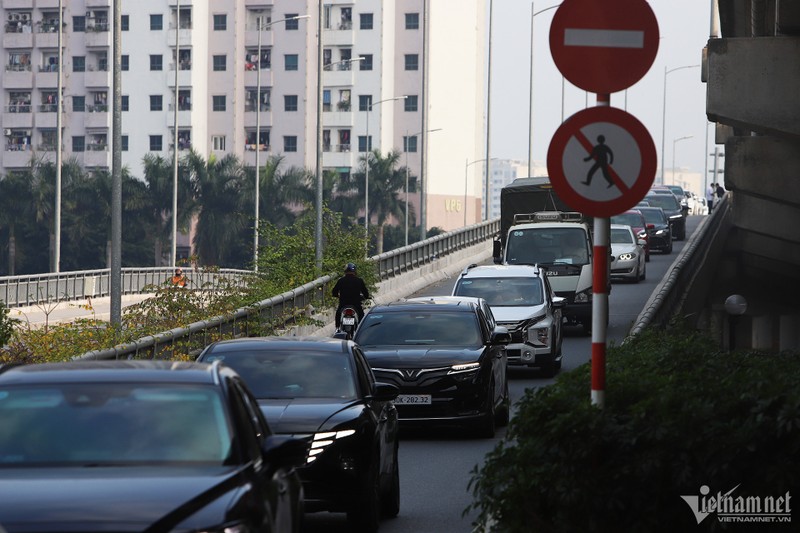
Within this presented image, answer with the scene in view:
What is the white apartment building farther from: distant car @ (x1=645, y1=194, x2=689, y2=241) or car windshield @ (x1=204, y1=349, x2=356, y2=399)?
car windshield @ (x1=204, y1=349, x2=356, y2=399)

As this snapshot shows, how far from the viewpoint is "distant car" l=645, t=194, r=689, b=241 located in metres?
65.2

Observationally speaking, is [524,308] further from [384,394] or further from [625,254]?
[625,254]

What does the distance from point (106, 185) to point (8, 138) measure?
16000 millimetres

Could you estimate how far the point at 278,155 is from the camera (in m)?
123

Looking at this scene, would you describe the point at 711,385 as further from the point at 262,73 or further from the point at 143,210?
the point at 262,73

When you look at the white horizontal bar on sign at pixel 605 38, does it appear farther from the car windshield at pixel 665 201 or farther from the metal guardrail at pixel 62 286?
the car windshield at pixel 665 201

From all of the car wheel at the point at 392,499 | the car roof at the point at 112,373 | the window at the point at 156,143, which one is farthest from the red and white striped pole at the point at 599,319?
the window at the point at 156,143

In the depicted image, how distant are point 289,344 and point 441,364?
17.0 feet

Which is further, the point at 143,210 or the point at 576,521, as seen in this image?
the point at 143,210

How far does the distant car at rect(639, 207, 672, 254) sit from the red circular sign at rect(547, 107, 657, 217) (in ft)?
162

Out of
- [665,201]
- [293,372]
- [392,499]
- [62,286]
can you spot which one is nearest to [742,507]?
[392,499]

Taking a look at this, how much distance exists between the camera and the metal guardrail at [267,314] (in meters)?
20.5

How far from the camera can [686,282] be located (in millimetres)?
36594

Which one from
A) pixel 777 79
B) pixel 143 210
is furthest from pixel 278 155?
pixel 777 79
